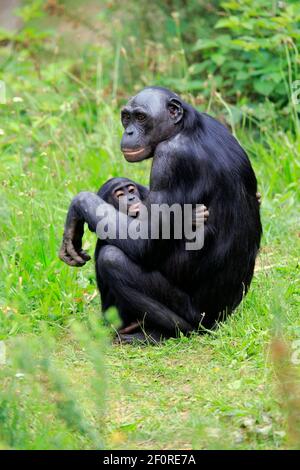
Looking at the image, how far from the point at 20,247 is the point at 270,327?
6.75 ft

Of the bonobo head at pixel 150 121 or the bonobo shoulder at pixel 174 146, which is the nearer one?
the bonobo shoulder at pixel 174 146

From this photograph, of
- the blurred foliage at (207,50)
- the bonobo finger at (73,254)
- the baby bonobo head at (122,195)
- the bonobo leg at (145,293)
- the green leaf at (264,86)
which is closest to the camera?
the bonobo leg at (145,293)

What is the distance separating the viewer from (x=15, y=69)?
33.1 feet

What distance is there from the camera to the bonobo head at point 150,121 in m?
5.42

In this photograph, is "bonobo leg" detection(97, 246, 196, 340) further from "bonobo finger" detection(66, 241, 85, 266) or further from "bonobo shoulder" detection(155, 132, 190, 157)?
"bonobo shoulder" detection(155, 132, 190, 157)

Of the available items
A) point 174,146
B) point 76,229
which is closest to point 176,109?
point 174,146

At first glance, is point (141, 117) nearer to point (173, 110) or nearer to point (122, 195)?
point (173, 110)

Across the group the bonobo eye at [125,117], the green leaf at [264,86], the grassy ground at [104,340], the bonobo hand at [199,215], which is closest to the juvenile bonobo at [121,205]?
the grassy ground at [104,340]

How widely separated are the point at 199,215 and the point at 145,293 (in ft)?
1.98

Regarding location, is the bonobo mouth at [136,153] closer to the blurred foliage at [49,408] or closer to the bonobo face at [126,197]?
the bonobo face at [126,197]

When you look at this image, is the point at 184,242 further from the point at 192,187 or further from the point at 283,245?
the point at 283,245

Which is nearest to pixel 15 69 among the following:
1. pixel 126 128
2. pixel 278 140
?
pixel 278 140

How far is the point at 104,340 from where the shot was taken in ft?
12.2

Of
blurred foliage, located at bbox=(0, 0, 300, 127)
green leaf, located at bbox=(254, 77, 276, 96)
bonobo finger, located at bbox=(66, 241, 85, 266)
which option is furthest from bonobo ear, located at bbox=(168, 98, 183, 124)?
green leaf, located at bbox=(254, 77, 276, 96)
